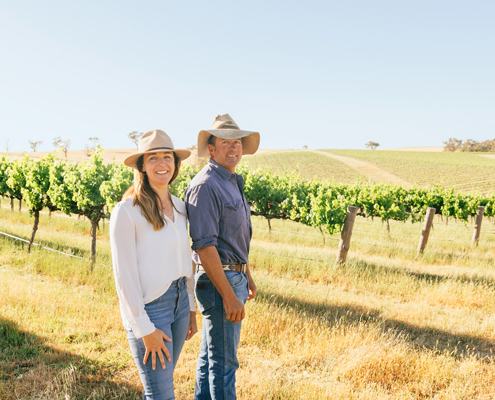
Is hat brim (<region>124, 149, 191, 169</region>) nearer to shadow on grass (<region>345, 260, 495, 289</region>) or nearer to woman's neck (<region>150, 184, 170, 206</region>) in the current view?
woman's neck (<region>150, 184, 170, 206</region>)

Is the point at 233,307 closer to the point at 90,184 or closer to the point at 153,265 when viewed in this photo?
the point at 153,265

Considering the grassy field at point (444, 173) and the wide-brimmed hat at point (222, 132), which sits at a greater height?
the grassy field at point (444, 173)

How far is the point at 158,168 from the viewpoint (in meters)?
2.18

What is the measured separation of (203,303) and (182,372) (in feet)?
5.52

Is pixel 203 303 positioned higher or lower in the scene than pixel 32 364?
higher

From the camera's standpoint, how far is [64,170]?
9.02 m

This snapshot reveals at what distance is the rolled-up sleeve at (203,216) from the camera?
2.23m

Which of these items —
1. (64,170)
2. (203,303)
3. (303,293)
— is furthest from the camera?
(64,170)

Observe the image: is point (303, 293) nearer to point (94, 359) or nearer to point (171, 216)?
point (94, 359)

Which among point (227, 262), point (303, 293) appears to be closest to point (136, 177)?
point (227, 262)

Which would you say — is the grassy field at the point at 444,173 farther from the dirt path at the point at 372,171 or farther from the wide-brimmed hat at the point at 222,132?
the wide-brimmed hat at the point at 222,132

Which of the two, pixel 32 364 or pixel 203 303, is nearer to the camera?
pixel 203 303

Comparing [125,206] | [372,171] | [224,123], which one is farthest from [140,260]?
[372,171]

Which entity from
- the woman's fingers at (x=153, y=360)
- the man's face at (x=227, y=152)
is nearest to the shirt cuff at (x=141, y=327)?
the woman's fingers at (x=153, y=360)
